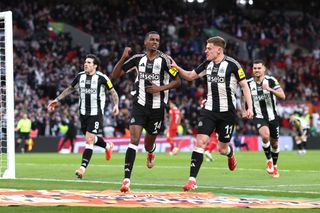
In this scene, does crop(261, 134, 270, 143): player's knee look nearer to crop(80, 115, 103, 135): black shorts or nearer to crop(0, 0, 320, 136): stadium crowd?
crop(80, 115, 103, 135): black shorts

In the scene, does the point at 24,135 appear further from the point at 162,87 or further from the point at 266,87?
the point at 162,87

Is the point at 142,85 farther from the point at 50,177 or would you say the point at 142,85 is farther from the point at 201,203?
the point at 50,177

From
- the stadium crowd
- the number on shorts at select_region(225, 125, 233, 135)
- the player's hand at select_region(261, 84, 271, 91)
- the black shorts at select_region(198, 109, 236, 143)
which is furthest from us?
the stadium crowd

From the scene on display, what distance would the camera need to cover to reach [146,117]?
49.0ft

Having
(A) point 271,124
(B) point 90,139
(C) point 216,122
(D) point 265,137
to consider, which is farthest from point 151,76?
(A) point 271,124

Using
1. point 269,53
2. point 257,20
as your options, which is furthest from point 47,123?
point 257,20

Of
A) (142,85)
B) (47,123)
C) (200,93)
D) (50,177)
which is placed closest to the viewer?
(142,85)

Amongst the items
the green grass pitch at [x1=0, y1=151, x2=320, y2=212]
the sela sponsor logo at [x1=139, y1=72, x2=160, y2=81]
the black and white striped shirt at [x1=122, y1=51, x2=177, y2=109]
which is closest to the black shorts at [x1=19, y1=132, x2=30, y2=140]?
the green grass pitch at [x1=0, y1=151, x2=320, y2=212]

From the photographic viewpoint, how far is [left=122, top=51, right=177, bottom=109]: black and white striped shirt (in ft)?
48.6

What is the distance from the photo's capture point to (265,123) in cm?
1959

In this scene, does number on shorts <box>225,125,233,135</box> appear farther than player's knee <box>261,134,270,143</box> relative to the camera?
No

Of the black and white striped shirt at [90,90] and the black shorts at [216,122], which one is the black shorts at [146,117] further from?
the black and white striped shirt at [90,90]

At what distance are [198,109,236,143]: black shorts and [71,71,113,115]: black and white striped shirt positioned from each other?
473 cm

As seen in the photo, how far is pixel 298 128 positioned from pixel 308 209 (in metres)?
26.8
